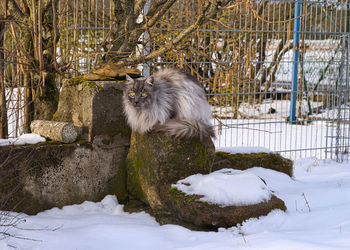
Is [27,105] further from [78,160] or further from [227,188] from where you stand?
[227,188]

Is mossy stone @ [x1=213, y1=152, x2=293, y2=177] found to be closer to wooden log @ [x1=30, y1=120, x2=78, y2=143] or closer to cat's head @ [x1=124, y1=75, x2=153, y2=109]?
cat's head @ [x1=124, y1=75, x2=153, y2=109]

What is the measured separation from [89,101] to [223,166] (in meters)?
1.46

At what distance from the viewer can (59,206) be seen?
3.78 metres

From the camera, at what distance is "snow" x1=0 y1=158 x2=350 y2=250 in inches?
115

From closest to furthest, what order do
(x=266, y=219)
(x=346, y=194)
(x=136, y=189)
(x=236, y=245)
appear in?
(x=236, y=245), (x=266, y=219), (x=136, y=189), (x=346, y=194)

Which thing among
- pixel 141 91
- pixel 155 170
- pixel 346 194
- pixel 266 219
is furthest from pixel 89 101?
pixel 346 194

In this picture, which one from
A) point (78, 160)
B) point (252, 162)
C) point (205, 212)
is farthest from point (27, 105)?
point (252, 162)

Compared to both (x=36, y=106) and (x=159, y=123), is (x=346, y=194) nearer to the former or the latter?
(x=159, y=123)

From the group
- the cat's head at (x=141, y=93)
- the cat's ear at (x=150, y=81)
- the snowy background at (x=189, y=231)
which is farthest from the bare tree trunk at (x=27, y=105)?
the cat's ear at (x=150, y=81)

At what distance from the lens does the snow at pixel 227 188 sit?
3.33 m

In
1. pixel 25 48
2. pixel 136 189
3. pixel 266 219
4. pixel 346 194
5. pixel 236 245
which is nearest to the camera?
pixel 236 245

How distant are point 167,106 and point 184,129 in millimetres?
280

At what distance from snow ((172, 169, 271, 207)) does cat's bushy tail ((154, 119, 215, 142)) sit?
350 millimetres

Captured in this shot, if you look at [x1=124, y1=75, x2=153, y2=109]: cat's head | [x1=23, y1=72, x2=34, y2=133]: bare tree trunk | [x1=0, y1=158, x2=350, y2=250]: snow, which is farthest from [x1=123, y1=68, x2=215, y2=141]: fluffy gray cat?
[x1=23, y1=72, x2=34, y2=133]: bare tree trunk
